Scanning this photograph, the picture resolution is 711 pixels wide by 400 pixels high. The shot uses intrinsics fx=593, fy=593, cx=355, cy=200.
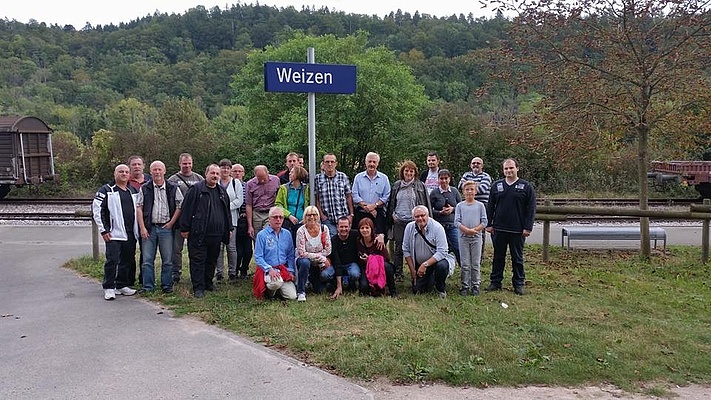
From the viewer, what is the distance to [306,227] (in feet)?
23.3

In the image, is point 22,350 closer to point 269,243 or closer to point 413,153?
point 269,243

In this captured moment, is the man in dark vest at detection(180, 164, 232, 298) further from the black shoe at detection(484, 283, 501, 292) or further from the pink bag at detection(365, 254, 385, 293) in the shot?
the black shoe at detection(484, 283, 501, 292)

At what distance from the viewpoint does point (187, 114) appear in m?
29.4

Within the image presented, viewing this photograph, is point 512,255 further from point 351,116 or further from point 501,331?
point 351,116

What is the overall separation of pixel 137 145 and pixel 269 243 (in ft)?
65.1

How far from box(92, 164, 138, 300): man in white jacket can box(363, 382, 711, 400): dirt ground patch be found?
162 inches

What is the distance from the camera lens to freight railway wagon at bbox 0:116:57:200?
20.0m

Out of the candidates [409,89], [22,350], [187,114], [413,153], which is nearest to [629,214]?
[22,350]

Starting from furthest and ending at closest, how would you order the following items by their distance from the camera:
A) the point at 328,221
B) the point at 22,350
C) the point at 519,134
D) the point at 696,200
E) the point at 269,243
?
1. the point at 696,200
2. the point at 519,134
3. the point at 328,221
4. the point at 269,243
5. the point at 22,350

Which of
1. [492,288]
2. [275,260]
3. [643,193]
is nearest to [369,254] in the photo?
[275,260]

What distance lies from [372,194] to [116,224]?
321 cm

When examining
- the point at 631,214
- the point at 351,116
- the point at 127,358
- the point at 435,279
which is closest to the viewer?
the point at 127,358

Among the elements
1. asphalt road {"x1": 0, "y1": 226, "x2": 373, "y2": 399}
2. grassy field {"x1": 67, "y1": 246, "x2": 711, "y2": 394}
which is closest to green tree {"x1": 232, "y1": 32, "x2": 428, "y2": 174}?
grassy field {"x1": 67, "y1": 246, "x2": 711, "y2": 394}

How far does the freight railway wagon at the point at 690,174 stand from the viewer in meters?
18.8
